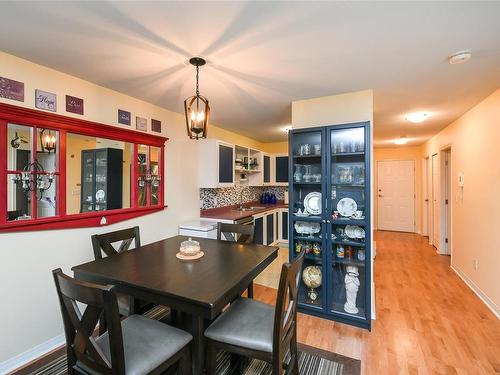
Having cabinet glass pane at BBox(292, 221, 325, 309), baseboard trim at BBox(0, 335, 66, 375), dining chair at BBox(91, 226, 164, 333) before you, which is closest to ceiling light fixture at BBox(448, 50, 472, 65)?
cabinet glass pane at BBox(292, 221, 325, 309)

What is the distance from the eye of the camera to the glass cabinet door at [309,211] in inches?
106

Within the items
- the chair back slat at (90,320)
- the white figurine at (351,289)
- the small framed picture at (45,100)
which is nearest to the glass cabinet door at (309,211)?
the white figurine at (351,289)

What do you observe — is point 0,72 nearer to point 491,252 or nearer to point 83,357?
point 83,357

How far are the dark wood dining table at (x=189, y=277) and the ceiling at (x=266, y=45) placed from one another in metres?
1.53

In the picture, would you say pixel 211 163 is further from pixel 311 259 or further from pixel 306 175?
pixel 311 259

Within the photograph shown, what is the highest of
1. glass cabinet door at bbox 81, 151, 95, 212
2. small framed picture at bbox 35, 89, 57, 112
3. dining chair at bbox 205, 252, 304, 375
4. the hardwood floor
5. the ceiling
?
the ceiling

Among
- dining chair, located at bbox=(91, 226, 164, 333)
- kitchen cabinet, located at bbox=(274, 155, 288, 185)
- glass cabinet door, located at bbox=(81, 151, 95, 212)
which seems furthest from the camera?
kitchen cabinet, located at bbox=(274, 155, 288, 185)

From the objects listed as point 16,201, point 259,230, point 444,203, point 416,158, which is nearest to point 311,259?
point 259,230

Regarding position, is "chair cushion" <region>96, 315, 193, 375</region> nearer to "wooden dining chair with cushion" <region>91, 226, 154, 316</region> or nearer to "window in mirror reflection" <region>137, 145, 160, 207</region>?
"wooden dining chair with cushion" <region>91, 226, 154, 316</region>

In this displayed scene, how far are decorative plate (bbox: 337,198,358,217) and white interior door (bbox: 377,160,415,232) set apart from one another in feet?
15.7

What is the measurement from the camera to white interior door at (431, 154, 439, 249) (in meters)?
4.96

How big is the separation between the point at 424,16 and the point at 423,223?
6.06m

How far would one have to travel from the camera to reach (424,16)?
57.2 inches

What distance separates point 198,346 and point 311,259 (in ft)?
5.60
